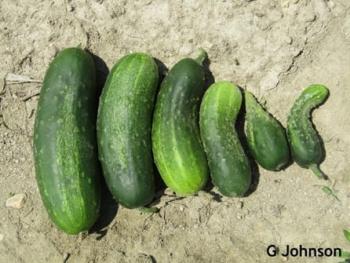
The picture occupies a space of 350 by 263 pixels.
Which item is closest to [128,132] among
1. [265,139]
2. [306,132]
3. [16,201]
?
[265,139]

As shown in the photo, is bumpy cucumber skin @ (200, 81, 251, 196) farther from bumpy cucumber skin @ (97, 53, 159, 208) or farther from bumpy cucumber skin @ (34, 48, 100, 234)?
bumpy cucumber skin @ (34, 48, 100, 234)

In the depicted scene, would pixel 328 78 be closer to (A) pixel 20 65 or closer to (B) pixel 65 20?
(B) pixel 65 20

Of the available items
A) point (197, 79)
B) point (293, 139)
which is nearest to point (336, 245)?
point (293, 139)

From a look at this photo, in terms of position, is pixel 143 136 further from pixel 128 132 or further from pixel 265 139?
pixel 265 139

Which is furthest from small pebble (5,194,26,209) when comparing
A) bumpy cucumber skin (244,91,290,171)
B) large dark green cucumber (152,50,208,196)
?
bumpy cucumber skin (244,91,290,171)

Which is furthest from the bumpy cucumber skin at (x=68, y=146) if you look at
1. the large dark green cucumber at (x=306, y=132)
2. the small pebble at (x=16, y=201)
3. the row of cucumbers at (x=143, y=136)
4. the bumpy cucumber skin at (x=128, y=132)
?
the large dark green cucumber at (x=306, y=132)
